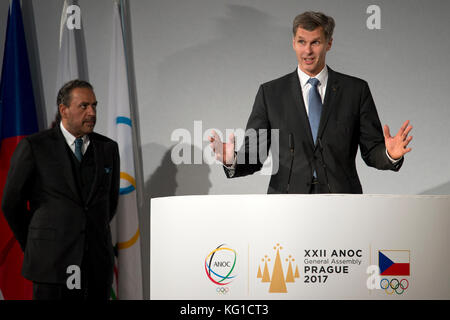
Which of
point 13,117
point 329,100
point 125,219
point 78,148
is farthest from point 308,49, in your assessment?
point 13,117

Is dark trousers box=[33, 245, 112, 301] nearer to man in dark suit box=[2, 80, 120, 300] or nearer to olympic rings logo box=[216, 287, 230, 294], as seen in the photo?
man in dark suit box=[2, 80, 120, 300]

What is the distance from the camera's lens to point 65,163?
287 cm

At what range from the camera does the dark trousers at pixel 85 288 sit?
2789 mm

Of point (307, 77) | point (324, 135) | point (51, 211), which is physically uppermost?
point (307, 77)

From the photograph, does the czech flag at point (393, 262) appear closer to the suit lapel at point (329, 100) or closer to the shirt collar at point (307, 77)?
the suit lapel at point (329, 100)

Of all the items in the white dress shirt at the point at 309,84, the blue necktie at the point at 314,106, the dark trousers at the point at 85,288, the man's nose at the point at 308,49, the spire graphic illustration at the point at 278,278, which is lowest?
the dark trousers at the point at 85,288

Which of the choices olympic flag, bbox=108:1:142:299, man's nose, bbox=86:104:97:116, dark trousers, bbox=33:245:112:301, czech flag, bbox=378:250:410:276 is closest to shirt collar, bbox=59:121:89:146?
man's nose, bbox=86:104:97:116

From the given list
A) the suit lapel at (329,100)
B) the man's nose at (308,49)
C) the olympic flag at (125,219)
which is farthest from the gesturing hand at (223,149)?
the olympic flag at (125,219)

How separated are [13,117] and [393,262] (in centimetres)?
310

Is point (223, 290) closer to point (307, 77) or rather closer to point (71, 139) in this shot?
point (307, 77)

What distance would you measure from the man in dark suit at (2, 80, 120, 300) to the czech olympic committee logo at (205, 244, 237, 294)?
1537 mm

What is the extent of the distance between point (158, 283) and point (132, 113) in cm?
257

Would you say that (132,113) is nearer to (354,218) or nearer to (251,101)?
(251,101)

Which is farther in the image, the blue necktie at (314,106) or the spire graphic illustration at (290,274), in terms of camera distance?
the blue necktie at (314,106)
